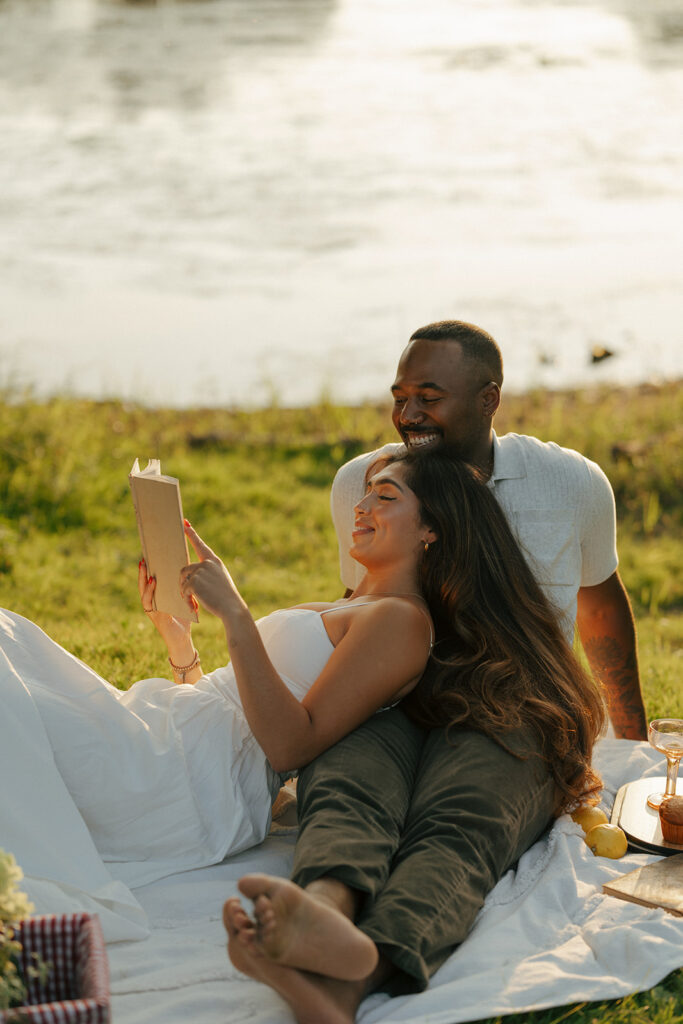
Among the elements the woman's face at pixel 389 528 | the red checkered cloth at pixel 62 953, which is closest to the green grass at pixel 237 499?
the woman's face at pixel 389 528

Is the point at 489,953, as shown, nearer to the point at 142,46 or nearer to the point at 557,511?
the point at 557,511

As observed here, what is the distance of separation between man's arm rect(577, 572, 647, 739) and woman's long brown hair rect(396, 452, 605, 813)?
0.58 metres

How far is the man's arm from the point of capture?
4023mm

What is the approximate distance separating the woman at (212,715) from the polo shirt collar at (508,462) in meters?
0.79

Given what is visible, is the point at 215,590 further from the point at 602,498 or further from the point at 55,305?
the point at 55,305

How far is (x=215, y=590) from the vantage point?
2.95 m

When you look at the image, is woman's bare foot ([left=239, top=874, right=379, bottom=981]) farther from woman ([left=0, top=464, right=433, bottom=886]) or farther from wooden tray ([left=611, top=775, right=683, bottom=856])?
wooden tray ([left=611, top=775, right=683, bottom=856])

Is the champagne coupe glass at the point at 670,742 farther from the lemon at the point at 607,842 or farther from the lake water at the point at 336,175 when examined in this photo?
A: the lake water at the point at 336,175

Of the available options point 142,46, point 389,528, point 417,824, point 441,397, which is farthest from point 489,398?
point 142,46

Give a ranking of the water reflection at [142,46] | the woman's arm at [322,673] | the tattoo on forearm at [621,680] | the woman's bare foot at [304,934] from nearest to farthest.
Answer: the woman's bare foot at [304,934] → the woman's arm at [322,673] → the tattoo on forearm at [621,680] → the water reflection at [142,46]

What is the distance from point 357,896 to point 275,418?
7.35 m

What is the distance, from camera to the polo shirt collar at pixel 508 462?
386cm

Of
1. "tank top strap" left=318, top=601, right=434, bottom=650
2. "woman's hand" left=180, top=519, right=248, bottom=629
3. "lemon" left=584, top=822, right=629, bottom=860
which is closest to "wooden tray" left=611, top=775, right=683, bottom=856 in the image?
"lemon" left=584, top=822, right=629, bottom=860

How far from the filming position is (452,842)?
2.65 metres
